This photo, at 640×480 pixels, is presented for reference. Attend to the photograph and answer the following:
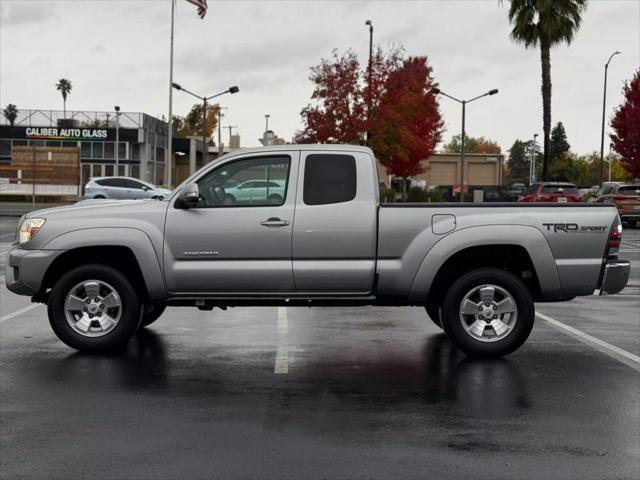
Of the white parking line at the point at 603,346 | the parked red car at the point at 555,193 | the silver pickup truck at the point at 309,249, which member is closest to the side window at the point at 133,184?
the parked red car at the point at 555,193

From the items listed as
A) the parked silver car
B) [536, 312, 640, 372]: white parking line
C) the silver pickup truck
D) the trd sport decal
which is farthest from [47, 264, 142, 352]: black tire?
the parked silver car

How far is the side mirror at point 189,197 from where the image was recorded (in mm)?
9695

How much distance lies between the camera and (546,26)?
48938 millimetres

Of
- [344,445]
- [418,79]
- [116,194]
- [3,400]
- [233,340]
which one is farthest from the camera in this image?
[418,79]

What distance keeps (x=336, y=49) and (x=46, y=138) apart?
3421cm

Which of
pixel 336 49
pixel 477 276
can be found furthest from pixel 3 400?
pixel 336 49

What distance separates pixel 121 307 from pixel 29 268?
100cm

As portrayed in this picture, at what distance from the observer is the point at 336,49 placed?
51719 mm

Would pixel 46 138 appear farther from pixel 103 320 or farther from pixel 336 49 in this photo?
pixel 103 320

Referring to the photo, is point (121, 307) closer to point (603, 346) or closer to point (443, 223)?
point (443, 223)

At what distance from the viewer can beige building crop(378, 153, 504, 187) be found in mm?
103375

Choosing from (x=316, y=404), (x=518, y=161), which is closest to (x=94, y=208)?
(x=316, y=404)

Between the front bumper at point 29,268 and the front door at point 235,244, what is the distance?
120cm

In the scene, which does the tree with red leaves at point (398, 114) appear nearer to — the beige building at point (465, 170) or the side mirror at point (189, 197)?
the side mirror at point (189, 197)
